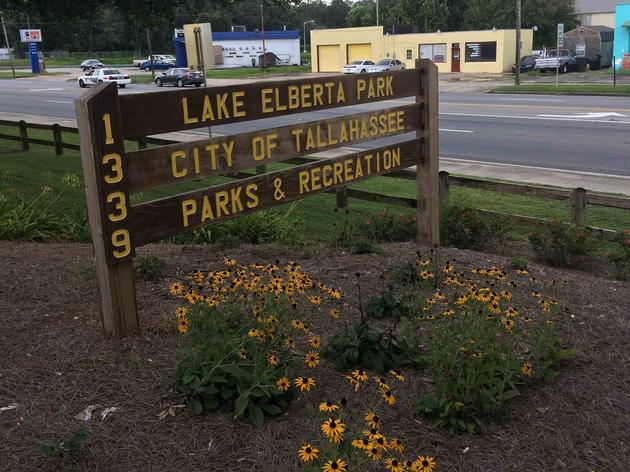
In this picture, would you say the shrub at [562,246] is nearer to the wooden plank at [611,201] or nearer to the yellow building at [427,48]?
the wooden plank at [611,201]

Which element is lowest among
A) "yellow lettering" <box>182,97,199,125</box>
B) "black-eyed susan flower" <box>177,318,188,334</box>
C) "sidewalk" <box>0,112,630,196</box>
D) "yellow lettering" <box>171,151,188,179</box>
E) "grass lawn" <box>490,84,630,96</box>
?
"sidewalk" <box>0,112,630,196</box>

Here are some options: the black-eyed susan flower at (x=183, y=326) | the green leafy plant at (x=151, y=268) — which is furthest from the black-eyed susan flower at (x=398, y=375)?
the green leafy plant at (x=151, y=268)

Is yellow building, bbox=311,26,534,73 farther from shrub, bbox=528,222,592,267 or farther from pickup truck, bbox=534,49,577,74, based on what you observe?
shrub, bbox=528,222,592,267

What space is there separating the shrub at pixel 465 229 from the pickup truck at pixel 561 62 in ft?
139

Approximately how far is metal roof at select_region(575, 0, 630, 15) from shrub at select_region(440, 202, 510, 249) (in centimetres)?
7570

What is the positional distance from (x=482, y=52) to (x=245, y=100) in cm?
4955

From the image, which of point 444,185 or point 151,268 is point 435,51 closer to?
point 444,185

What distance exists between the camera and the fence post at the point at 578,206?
8000mm

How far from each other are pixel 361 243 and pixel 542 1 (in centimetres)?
6217

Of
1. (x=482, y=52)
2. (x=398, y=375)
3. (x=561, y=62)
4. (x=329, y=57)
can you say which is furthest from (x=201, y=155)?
(x=329, y=57)

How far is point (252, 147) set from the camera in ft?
17.2

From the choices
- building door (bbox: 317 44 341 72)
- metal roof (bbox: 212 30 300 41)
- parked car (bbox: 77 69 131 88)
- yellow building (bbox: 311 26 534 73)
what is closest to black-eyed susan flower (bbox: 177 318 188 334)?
parked car (bbox: 77 69 131 88)

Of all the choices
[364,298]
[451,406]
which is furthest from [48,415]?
[364,298]

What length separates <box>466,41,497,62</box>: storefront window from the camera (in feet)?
168
